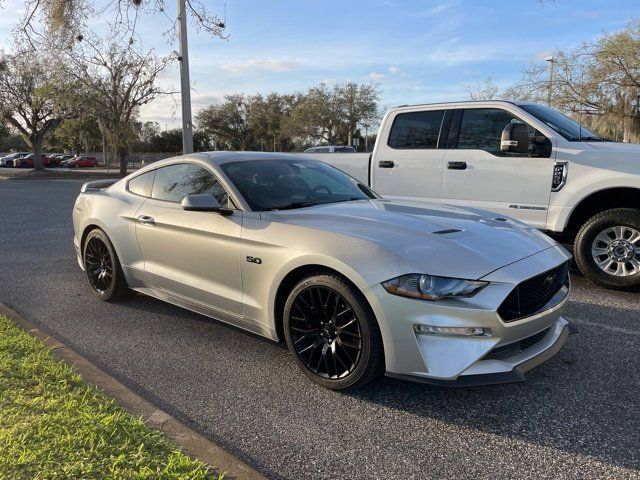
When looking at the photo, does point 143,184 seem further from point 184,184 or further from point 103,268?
point 103,268

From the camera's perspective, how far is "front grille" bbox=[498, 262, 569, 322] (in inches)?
115

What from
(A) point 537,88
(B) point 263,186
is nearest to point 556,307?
(B) point 263,186

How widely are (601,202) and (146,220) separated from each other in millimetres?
4682

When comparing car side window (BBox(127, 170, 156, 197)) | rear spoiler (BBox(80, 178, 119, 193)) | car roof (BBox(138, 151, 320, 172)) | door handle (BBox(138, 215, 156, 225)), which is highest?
car roof (BBox(138, 151, 320, 172))

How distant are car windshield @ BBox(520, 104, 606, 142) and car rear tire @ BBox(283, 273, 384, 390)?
12.9 ft

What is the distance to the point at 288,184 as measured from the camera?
4254 mm

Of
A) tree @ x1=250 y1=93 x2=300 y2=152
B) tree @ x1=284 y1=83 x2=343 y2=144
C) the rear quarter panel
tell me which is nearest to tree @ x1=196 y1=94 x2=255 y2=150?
tree @ x1=250 y1=93 x2=300 y2=152

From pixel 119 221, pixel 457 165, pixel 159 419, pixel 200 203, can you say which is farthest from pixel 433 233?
pixel 457 165

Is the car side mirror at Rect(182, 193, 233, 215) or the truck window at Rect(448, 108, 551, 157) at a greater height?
the truck window at Rect(448, 108, 551, 157)

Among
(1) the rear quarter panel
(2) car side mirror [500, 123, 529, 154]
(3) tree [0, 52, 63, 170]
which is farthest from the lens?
(3) tree [0, 52, 63, 170]

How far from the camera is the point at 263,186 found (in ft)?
13.5

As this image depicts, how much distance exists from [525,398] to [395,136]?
171 inches

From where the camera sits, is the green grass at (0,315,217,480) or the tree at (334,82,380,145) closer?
the green grass at (0,315,217,480)

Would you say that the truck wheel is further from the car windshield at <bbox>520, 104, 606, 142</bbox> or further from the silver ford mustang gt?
the silver ford mustang gt
